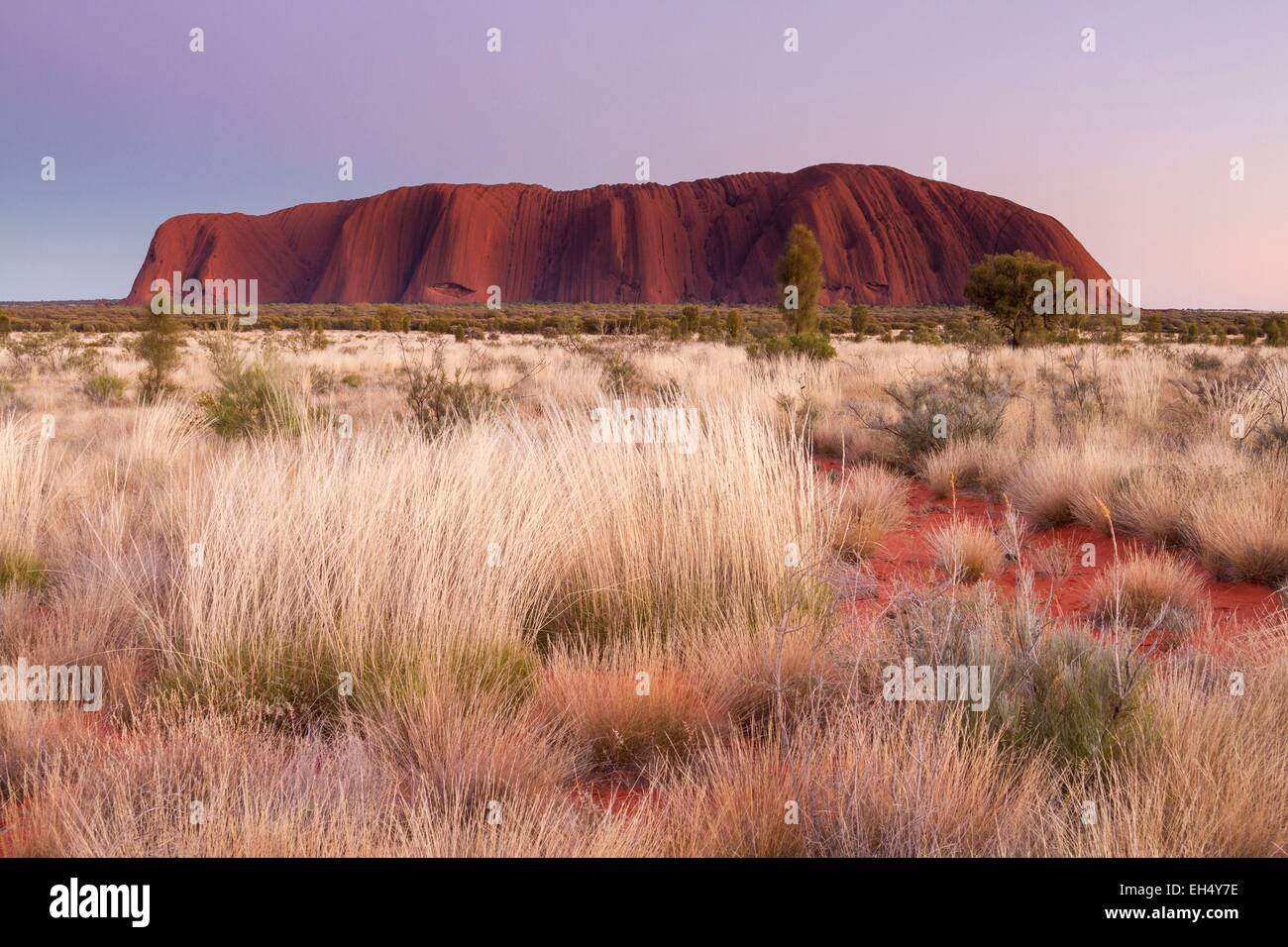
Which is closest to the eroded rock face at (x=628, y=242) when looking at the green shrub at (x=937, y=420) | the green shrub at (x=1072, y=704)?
the green shrub at (x=937, y=420)

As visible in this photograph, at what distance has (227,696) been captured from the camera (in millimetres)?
2607

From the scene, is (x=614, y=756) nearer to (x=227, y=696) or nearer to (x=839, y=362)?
(x=227, y=696)

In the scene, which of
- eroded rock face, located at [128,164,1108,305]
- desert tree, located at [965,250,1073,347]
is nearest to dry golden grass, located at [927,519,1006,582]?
desert tree, located at [965,250,1073,347]

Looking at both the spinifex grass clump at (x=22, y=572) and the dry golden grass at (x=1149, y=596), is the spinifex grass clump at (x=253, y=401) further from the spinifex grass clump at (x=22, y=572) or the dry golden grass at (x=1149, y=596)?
the dry golden grass at (x=1149, y=596)

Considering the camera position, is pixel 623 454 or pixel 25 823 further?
pixel 623 454

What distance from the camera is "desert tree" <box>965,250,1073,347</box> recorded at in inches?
997

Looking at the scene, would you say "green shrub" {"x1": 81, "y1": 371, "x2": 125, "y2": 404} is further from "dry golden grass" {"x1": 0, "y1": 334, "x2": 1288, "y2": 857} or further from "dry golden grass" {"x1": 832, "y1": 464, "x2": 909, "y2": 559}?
"dry golden grass" {"x1": 832, "y1": 464, "x2": 909, "y2": 559}

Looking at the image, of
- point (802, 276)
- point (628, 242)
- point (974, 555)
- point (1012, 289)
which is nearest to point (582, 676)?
point (974, 555)

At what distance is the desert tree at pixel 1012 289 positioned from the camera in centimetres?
2531

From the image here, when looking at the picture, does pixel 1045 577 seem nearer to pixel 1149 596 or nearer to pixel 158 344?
pixel 1149 596

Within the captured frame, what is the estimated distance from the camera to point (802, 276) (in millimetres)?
29469

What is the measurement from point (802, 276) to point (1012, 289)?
7.21 m

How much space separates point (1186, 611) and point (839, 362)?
40.8 feet

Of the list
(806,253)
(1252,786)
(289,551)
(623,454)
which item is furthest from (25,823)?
(806,253)
